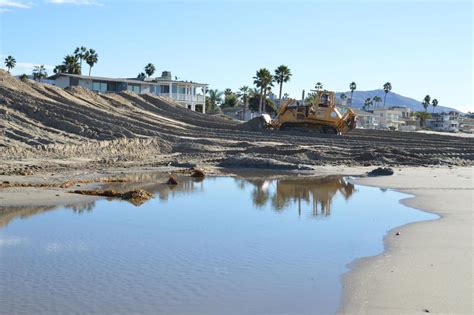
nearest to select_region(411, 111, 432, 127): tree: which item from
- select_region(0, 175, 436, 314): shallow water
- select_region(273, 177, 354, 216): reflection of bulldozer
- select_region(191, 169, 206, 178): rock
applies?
select_region(273, 177, 354, 216): reflection of bulldozer

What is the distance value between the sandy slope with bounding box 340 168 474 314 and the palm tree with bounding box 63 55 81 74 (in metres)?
64.8

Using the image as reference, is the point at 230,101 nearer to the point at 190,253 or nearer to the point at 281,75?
the point at 281,75

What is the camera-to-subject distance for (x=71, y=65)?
75.4 meters

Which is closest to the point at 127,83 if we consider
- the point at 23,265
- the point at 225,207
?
the point at 225,207

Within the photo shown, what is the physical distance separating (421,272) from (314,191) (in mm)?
10288

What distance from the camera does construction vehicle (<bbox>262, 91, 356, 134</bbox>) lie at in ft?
130

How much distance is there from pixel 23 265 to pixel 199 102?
6239cm

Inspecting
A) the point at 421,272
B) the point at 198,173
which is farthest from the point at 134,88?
the point at 421,272

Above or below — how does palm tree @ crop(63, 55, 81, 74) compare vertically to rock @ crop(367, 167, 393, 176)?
above

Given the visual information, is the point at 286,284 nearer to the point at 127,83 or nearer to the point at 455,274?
the point at 455,274

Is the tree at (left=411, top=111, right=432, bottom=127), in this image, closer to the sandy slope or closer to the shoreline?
the shoreline

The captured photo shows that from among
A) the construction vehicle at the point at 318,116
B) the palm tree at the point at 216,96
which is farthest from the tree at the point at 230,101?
the construction vehicle at the point at 318,116

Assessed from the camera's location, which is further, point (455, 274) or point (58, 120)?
point (58, 120)

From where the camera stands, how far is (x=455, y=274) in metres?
8.40
